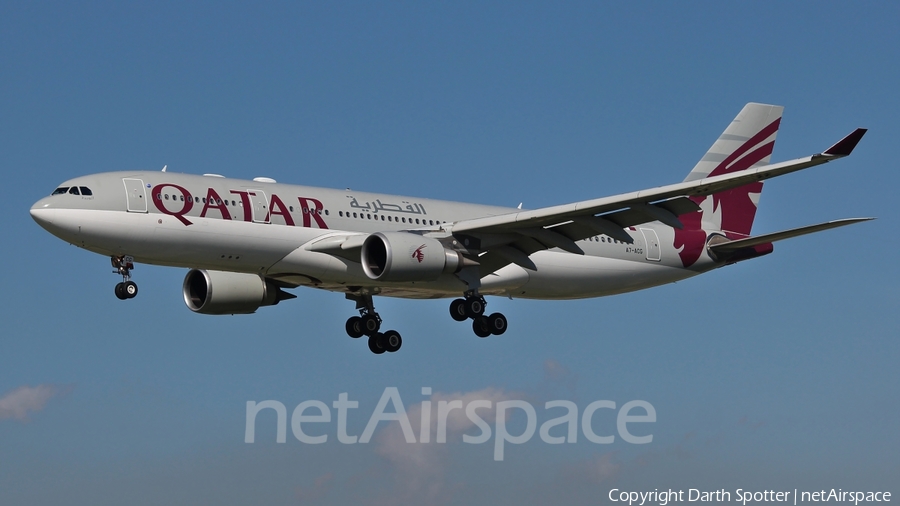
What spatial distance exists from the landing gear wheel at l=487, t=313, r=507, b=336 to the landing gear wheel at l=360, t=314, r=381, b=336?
4.35 meters

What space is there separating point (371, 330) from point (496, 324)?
15.5 ft

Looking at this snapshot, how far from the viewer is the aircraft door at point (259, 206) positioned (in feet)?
120

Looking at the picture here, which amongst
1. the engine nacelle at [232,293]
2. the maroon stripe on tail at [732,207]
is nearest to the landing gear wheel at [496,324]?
the engine nacelle at [232,293]

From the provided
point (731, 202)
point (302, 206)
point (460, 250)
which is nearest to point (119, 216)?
point (302, 206)

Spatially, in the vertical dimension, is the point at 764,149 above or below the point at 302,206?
above

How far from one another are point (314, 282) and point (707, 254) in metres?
14.1

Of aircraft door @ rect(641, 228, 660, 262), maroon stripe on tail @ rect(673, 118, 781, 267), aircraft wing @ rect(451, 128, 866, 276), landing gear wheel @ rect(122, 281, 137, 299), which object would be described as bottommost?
landing gear wheel @ rect(122, 281, 137, 299)

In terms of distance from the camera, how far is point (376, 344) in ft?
141

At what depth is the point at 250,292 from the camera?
4141 centimetres

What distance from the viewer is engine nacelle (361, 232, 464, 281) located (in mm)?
36406

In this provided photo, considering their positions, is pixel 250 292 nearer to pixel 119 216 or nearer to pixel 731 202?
pixel 119 216

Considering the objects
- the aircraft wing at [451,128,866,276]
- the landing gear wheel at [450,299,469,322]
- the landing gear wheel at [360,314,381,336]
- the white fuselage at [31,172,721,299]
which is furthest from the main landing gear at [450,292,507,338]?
the landing gear wheel at [360,314,381,336]

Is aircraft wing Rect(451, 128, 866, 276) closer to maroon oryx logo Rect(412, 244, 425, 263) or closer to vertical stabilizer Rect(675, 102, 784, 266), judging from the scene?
maroon oryx logo Rect(412, 244, 425, 263)

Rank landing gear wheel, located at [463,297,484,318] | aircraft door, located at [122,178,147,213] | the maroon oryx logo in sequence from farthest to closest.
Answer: landing gear wheel, located at [463,297,484,318]
the maroon oryx logo
aircraft door, located at [122,178,147,213]
